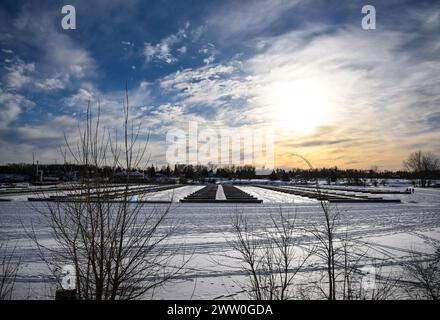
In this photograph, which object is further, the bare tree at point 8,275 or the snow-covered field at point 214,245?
the snow-covered field at point 214,245

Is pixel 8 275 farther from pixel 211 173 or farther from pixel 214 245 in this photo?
pixel 211 173

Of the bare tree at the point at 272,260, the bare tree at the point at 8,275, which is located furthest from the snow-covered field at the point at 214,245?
the bare tree at the point at 272,260

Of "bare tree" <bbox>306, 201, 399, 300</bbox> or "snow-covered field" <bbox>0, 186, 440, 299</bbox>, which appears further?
"snow-covered field" <bbox>0, 186, 440, 299</bbox>

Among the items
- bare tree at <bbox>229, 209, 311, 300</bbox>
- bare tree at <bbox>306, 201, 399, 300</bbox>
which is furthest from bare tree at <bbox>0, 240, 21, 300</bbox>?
bare tree at <bbox>306, 201, 399, 300</bbox>

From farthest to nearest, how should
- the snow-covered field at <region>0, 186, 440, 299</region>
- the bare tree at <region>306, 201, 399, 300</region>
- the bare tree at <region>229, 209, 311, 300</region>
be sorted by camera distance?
the snow-covered field at <region>0, 186, 440, 299</region> < the bare tree at <region>229, 209, 311, 300</region> < the bare tree at <region>306, 201, 399, 300</region>

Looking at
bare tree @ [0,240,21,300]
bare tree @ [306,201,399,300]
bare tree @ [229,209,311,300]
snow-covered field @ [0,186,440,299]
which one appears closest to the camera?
bare tree @ [0,240,21,300]

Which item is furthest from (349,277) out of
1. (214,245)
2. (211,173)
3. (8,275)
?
(211,173)

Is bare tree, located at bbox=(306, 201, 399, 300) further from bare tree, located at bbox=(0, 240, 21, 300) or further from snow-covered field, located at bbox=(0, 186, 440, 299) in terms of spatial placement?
bare tree, located at bbox=(0, 240, 21, 300)

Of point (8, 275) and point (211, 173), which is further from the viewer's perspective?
point (211, 173)

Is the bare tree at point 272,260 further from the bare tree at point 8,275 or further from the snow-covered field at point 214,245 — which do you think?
the bare tree at point 8,275

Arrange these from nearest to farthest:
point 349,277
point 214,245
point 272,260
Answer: point 349,277 → point 272,260 → point 214,245
